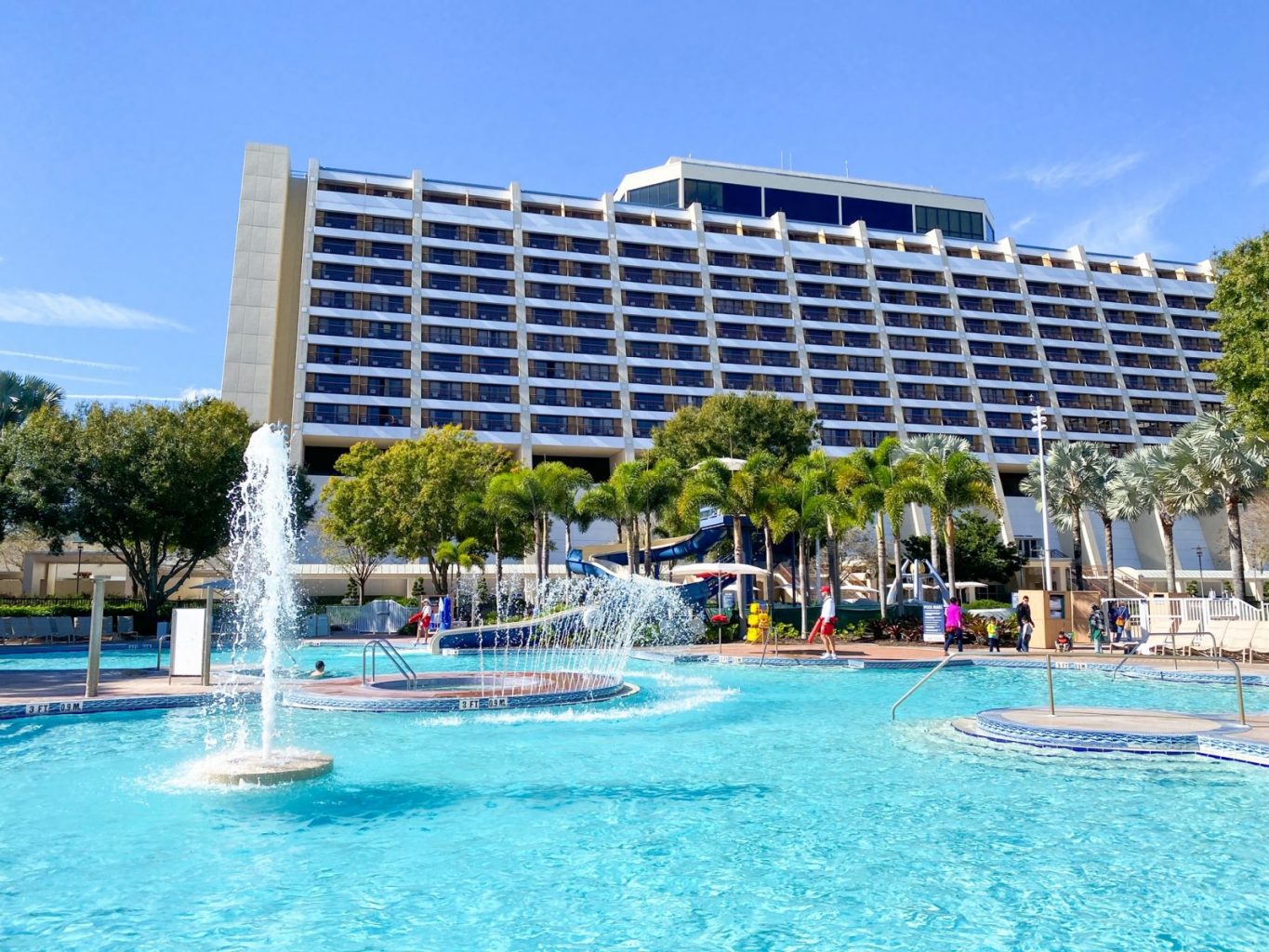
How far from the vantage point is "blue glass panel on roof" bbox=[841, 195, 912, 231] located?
294ft

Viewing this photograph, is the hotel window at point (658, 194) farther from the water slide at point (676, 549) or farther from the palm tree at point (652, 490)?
the palm tree at point (652, 490)

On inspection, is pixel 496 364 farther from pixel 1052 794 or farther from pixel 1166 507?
pixel 1052 794

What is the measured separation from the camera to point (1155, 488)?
142ft

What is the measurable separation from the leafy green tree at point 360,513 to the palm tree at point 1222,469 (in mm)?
34174

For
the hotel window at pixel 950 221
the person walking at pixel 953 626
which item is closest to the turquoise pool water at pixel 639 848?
the person walking at pixel 953 626

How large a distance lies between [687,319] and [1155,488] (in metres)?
40.5

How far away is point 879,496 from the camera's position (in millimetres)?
34750

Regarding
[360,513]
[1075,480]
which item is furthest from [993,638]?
[1075,480]

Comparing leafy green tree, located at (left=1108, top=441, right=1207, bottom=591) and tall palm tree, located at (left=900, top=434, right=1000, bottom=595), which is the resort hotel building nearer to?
leafy green tree, located at (left=1108, top=441, right=1207, bottom=591)

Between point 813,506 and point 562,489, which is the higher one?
point 562,489

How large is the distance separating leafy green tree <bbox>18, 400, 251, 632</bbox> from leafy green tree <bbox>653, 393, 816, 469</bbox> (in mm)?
25125

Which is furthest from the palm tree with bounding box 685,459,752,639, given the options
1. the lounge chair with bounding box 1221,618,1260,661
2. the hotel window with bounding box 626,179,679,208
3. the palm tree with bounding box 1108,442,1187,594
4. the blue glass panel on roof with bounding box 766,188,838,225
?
the blue glass panel on roof with bounding box 766,188,838,225

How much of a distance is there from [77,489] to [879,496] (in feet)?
96.8

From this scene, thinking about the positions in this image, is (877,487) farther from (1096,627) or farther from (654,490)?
(1096,627)
